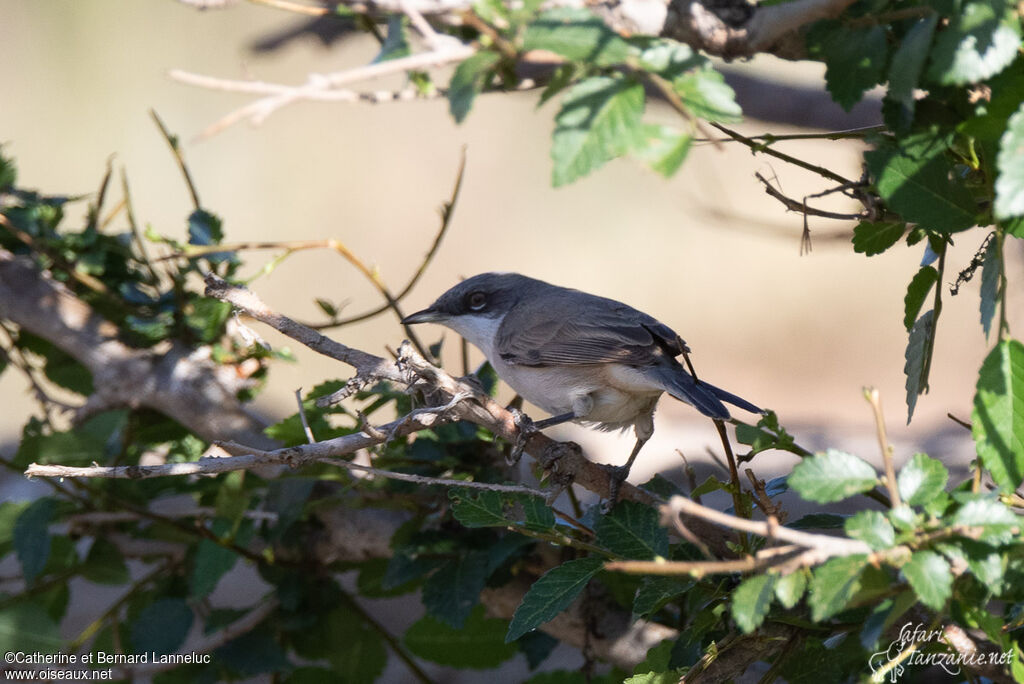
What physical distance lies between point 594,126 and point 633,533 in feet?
3.18

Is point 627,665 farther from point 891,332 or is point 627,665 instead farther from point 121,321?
point 891,332

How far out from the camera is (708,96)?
1.45m

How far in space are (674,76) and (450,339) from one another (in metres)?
5.44

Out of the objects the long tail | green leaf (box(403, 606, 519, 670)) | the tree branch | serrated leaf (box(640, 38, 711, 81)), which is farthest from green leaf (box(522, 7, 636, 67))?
the tree branch

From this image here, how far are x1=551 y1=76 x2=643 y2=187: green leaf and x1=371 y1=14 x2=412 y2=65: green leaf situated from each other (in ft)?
1.96

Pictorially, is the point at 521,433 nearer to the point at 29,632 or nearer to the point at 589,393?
the point at 589,393

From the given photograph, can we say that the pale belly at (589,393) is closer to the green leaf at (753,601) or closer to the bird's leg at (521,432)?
the bird's leg at (521,432)

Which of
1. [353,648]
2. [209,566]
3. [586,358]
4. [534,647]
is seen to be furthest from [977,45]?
[353,648]

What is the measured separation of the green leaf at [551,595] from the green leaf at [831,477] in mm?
616

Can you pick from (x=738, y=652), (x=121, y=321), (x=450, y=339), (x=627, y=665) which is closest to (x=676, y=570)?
(x=738, y=652)

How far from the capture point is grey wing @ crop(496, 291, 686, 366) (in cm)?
276

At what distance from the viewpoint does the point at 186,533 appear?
3.04 m

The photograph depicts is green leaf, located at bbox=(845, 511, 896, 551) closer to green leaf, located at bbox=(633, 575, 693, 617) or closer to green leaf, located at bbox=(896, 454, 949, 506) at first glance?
green leaf, located at bbox=(896, 454, 949, 506)

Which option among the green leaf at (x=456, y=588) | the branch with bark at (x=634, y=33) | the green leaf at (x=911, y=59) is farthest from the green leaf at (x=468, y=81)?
the green leaf at (x=456, y=588)
